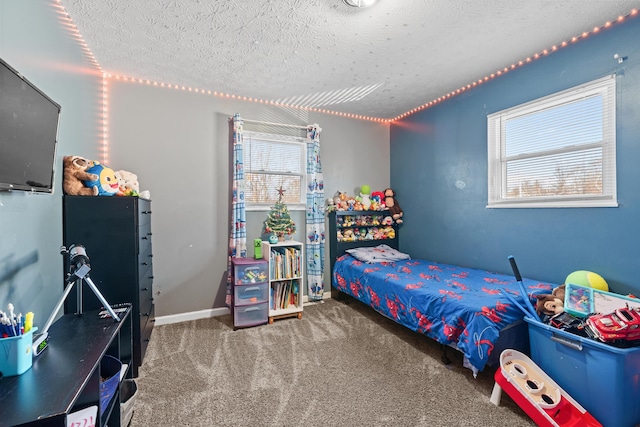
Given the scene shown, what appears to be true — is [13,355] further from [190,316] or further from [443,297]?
[443,297]

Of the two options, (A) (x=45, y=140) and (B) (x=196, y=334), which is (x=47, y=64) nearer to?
(A) (x=45, y=140)

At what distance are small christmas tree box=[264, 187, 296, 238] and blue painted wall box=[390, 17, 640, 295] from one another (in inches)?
68.9

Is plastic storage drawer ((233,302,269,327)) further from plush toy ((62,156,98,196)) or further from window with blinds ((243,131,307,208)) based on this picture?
plush toy ((62,156,98,196))

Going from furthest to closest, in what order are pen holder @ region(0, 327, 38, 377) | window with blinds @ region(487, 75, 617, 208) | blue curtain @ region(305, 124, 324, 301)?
1. blue curtain @ region(305, 124, 324, 301)
2. window with blinds @ region(487, 75, 617, 208)
3. pen holder @ region(0, 327, 38, 377)

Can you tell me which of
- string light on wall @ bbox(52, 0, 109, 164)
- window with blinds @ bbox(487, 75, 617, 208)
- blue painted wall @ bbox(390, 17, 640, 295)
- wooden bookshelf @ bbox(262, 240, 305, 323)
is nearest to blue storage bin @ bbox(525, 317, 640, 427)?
blue painted wall @ bbox(390, 17, 640, 295)

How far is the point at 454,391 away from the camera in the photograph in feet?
5.97

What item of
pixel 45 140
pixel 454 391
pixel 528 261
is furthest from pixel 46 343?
pixel 528 261

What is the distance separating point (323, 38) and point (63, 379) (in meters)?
2.46

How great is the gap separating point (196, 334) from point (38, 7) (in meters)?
2.60

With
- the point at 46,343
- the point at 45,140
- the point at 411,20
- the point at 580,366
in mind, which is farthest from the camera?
the point at 411,20

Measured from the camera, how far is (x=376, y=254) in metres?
3.45

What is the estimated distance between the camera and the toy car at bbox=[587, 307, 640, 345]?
139 cm

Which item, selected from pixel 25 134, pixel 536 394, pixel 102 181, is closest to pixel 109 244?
pixel 102 181

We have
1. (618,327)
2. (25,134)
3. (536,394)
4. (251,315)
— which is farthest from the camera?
(251,315)
